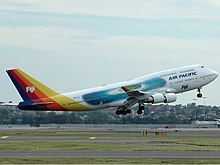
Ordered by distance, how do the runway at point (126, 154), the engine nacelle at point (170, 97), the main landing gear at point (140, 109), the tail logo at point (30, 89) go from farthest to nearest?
the main landing gear at point (140, 109), the engine nacelle at point (170, 97), the tail logo at point (30, 89), the runway at point (126, 154)

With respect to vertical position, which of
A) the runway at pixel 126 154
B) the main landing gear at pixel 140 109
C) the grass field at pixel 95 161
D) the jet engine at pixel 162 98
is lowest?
the grass field at pixel 95 161

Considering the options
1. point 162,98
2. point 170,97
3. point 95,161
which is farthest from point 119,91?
point 95,161

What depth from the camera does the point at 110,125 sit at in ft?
411

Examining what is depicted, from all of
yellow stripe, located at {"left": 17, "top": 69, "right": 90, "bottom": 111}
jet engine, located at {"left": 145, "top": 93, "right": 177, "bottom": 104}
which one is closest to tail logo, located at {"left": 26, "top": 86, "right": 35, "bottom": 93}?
yellow stripe, located at {"left": 17, "top": 69, "right": 90, "bottom": 111}

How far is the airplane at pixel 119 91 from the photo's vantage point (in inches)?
3713

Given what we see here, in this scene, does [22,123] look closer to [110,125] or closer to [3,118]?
[3,118]

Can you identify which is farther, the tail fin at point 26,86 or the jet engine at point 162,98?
the jet engine at point 162,98

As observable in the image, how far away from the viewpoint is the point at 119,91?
98625 millimetres

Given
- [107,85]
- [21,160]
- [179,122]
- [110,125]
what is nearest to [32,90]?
[107,85]

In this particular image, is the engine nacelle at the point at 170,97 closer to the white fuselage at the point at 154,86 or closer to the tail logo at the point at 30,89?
the white fuselage at the point at 154,86

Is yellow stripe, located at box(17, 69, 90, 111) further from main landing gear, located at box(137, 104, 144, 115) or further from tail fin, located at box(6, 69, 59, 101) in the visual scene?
main landing gear, located at box(137, 104, 144, 115)

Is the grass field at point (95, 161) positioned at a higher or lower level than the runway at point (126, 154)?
lower

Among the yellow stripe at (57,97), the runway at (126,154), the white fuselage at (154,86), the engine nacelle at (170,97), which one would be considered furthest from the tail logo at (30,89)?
the runway at (126,154)

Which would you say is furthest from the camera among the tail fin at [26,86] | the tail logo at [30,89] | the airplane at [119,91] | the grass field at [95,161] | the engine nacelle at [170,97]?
the engine nacelle at [170,97]
